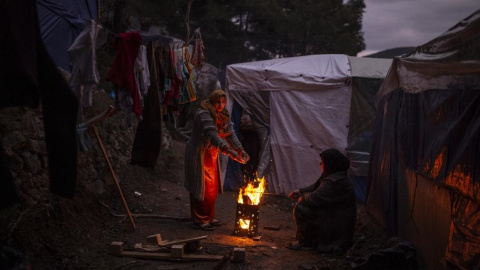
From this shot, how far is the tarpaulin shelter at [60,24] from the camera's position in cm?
826

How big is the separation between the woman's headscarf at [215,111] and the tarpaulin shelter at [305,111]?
2.92 m

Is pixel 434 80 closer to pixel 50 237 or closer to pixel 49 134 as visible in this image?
pixel 49 134

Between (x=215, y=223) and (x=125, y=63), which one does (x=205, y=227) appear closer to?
(x=215, y=223)

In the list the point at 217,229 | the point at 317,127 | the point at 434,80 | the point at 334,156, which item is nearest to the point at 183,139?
the point at 317,127

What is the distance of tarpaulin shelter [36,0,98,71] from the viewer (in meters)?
8.26

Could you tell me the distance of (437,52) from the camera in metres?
4.30

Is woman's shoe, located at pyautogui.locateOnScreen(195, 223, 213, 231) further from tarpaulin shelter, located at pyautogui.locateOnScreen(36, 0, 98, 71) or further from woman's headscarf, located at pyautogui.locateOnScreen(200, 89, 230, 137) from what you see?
tarpaulin shelter, located at pyautogui.locateOnScreen(36, 0, 98, 71)

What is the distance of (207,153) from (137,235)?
1487mm

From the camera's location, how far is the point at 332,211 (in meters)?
5.44

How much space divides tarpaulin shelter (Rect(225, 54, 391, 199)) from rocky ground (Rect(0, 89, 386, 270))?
1.33 meters

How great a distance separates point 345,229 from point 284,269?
1096 mm

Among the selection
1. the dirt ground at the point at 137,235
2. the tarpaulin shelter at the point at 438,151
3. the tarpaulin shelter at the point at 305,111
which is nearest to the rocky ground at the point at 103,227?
the dirt ground at the point at 137,235

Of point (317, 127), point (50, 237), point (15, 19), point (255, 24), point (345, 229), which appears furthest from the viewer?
point (255, 24)

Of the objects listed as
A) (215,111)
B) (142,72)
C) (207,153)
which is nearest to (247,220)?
(207,153)
